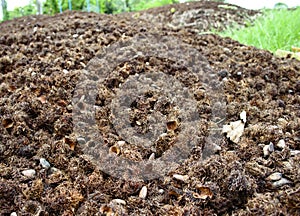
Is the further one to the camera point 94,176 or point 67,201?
point 94,176

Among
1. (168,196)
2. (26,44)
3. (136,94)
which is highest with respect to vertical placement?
(26,44)

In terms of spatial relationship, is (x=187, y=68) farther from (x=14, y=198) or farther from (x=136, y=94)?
(x=14, y=198)

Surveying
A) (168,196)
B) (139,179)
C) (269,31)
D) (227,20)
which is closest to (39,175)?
(139,179)

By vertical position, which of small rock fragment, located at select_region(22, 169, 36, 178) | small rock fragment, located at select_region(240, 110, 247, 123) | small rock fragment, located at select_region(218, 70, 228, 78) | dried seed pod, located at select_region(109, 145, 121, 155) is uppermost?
small rock fragment, located at select_region(218, 70, 228, 78)

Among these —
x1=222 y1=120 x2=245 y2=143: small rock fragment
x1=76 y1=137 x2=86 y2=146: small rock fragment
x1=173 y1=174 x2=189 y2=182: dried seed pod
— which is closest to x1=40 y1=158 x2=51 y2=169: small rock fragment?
x1=76 y1=137 x2=86 y2=146: small rock fragment

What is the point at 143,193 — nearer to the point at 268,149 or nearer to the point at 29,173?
the point at 29,173

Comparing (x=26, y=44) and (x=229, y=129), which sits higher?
(x=26, y=44)

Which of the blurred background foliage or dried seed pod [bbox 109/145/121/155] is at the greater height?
the blurred background foliage

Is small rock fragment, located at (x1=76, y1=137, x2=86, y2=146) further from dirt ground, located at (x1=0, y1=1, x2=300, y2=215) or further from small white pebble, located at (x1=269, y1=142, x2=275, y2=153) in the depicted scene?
small white pebble, located at (x1=269, y1=142, x2=275, y2=153)
